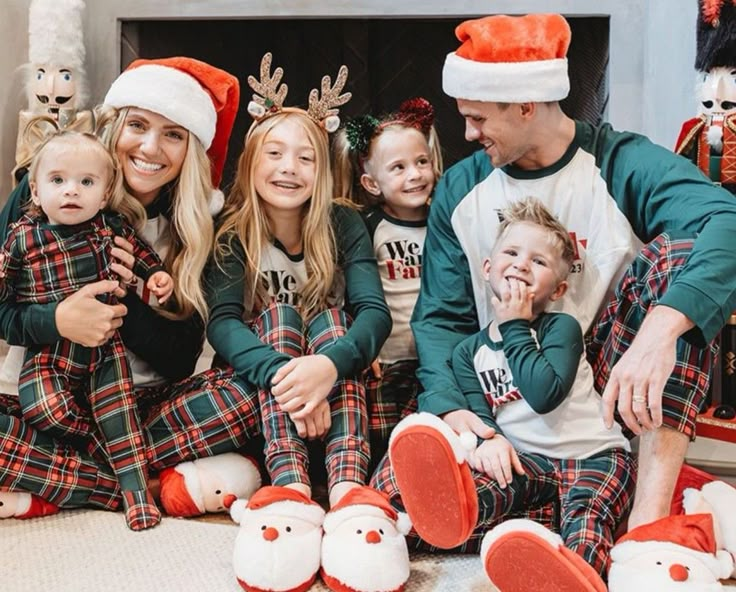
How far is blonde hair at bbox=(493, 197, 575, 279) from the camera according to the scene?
1333 mm

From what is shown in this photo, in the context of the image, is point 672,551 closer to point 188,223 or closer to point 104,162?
point 188,223

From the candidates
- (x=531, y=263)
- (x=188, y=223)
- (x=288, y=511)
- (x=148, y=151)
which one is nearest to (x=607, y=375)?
(x=531, y=263)

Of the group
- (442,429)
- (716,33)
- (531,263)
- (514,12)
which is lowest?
(442,429)

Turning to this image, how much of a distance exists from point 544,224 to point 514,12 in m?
1.14

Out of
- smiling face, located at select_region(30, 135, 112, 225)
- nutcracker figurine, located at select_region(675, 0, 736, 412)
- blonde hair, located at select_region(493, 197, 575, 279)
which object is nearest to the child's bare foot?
smiling face, located at select_region(30, 135, 112, 225)

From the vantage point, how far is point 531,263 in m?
1.32

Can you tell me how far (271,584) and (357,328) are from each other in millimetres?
491

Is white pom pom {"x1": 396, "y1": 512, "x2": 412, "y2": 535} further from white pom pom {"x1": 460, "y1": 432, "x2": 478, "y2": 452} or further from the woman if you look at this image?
the woman

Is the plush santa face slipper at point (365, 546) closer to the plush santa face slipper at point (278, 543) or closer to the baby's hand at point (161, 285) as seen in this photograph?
the plush santa face slipper at point (278, 543)

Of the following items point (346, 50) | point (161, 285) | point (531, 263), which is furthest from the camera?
point (346, 50)

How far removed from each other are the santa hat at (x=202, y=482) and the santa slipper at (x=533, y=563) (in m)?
0.52

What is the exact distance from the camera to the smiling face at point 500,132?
1411mm

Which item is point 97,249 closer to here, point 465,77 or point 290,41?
point 465,77

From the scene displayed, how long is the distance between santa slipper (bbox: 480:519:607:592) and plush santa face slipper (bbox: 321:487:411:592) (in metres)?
0.15
